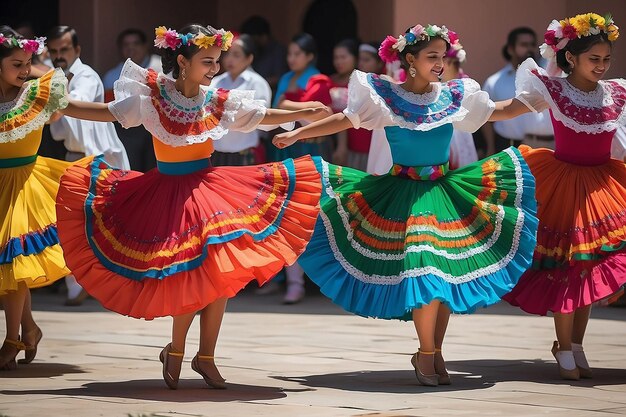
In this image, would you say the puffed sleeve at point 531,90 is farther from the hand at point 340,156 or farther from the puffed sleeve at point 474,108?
the hand at point 340,156

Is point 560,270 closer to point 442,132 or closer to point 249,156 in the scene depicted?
point 442,132

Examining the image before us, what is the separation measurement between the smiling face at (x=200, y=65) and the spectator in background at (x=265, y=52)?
5660mm

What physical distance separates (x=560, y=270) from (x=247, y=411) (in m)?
1.97

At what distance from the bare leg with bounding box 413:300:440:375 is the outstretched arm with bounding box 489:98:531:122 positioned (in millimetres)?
1059

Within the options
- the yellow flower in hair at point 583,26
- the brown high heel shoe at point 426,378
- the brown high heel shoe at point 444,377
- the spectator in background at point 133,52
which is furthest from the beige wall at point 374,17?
the brown high heel shoe at point 426,378

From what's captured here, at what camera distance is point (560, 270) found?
270 inches

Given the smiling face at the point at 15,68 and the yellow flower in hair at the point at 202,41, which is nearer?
the yellow flower in hair at the point at 202,41

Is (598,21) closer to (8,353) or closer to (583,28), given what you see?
(583,28)

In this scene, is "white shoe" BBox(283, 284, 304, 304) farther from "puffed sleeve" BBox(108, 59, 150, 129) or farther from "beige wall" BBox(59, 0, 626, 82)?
"puffed sleeve" BBox(108, 59, 150, 129)

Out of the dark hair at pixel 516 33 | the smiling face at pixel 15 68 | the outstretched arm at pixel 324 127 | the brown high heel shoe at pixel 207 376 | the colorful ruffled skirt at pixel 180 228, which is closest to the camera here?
the colorful ruffled skirt at pixel 180 228

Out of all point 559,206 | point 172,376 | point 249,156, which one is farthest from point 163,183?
point 249,156

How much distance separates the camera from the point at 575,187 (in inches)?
273

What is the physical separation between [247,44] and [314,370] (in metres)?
4.70

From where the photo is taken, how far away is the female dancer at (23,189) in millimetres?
7004
